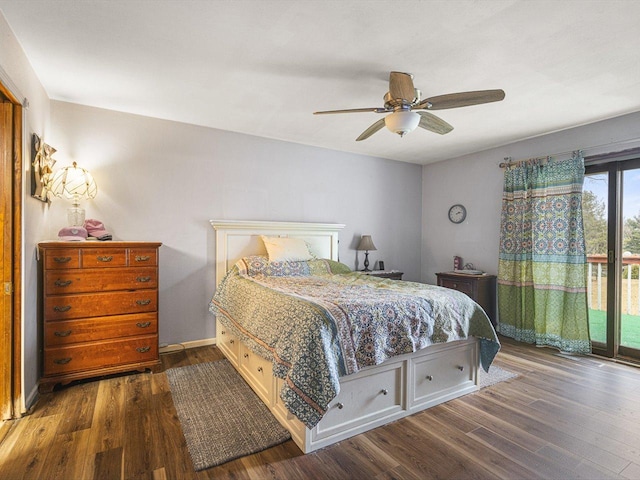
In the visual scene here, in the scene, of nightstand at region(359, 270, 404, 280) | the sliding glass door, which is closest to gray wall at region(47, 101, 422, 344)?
nightstand at region(359, 270, 404, 280)

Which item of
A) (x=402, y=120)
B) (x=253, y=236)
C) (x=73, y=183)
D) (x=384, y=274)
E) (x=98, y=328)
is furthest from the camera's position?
(x=384, y=274)

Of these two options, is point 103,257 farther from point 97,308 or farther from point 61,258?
point 97,308

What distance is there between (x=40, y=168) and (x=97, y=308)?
1.18 meters

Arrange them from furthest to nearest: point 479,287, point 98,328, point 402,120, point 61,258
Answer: point 479,287
point 98,328
point 61,258
point 402,120

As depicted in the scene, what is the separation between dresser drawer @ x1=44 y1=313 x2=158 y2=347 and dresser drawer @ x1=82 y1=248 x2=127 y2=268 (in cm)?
45

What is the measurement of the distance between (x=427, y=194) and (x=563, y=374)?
3.18 metres

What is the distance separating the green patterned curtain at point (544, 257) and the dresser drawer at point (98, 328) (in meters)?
4.04

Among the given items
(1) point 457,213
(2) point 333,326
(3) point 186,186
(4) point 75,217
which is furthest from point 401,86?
(1) point 457,213

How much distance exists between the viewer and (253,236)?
3953 millimetres

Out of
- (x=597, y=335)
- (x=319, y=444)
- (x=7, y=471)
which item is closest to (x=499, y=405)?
(x=319, y=444)

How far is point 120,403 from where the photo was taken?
94.7 inches

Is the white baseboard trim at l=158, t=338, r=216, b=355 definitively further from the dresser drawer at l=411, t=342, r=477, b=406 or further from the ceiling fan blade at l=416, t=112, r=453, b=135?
the ceiling fan blade at l=416, t=112, r=453, b=135

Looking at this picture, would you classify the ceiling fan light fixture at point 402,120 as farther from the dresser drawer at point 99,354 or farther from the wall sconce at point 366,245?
the dresser drawer at point 99,354

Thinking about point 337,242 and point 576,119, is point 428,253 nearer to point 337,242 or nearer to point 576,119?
point 337,242
